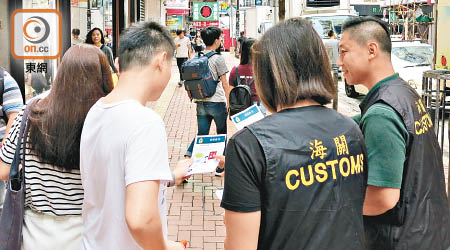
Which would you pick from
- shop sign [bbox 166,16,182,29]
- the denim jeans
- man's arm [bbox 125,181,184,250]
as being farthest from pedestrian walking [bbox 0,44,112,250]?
shop sign [bbox 166,16,182,29]

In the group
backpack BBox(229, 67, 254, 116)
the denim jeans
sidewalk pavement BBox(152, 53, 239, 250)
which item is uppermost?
backpack BBox(229, 67, 254, 116)

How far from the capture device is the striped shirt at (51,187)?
2480 millimetres

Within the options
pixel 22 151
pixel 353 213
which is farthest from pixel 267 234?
pixel 22 151

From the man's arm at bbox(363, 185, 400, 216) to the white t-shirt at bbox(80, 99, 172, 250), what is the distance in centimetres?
82

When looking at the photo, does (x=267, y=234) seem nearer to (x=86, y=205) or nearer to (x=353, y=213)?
(x=353, y=213)

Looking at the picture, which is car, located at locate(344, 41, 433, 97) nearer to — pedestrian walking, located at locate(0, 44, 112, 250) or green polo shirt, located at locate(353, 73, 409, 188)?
green polo shirt, located at locate(353, 73, 409, 188)

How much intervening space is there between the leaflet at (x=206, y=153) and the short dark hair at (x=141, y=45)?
1.00 metres

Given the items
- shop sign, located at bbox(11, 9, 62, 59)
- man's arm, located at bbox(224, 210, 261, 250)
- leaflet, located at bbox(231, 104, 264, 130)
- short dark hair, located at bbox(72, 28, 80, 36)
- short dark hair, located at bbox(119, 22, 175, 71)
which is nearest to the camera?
man's arm, located at bbox(224, 210, 261, 250)

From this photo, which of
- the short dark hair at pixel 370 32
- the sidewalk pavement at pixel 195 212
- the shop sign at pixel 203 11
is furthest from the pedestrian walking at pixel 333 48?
the shop sign at pixel 203 11

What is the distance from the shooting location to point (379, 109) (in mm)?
2242

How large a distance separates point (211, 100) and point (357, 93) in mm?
9721

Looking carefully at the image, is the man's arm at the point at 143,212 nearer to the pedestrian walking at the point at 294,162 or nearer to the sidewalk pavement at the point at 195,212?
the pedestrian walking at the point at 294,162

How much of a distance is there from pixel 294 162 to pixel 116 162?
638mm

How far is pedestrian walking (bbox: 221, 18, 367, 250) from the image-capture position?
5.74 feet
